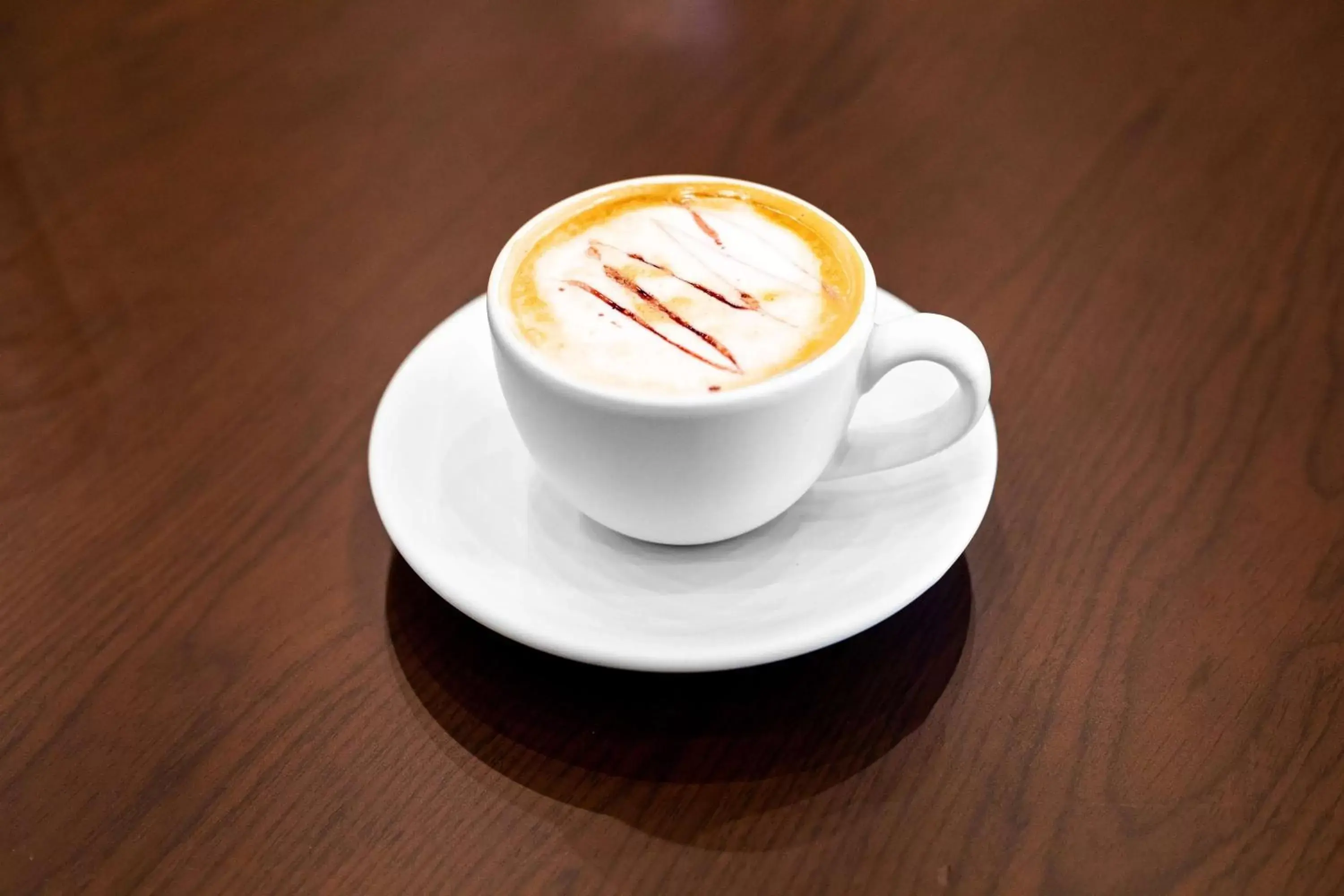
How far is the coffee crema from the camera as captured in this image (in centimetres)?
59

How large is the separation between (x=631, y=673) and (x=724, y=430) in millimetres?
147

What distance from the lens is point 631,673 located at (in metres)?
0.61

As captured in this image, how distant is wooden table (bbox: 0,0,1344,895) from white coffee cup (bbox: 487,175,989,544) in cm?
9

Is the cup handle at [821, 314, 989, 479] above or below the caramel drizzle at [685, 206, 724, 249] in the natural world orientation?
below

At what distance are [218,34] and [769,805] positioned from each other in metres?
1.01

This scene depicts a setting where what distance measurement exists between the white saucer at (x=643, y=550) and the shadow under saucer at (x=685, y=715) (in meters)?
0.04

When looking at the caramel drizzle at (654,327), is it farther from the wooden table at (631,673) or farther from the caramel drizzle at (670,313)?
the wooden table at (631,673)


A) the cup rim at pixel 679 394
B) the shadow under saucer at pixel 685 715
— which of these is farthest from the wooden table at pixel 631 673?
the cup rim at pixel 679 394

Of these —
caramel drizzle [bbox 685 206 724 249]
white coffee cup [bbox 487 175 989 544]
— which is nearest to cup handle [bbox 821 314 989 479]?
white coffee cup [bbox 487 175 989 544]

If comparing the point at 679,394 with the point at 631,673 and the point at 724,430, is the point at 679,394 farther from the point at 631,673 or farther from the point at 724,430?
the point at 631,673

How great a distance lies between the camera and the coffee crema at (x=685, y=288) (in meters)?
0.59

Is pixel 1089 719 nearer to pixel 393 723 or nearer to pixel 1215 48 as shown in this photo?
pixel 393 723

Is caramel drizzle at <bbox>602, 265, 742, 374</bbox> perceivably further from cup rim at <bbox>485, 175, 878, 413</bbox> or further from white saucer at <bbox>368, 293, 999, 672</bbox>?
white saucer at <bbox>368, 293, 999, 672</bbox>

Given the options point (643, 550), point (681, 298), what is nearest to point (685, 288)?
point (681, 298)
